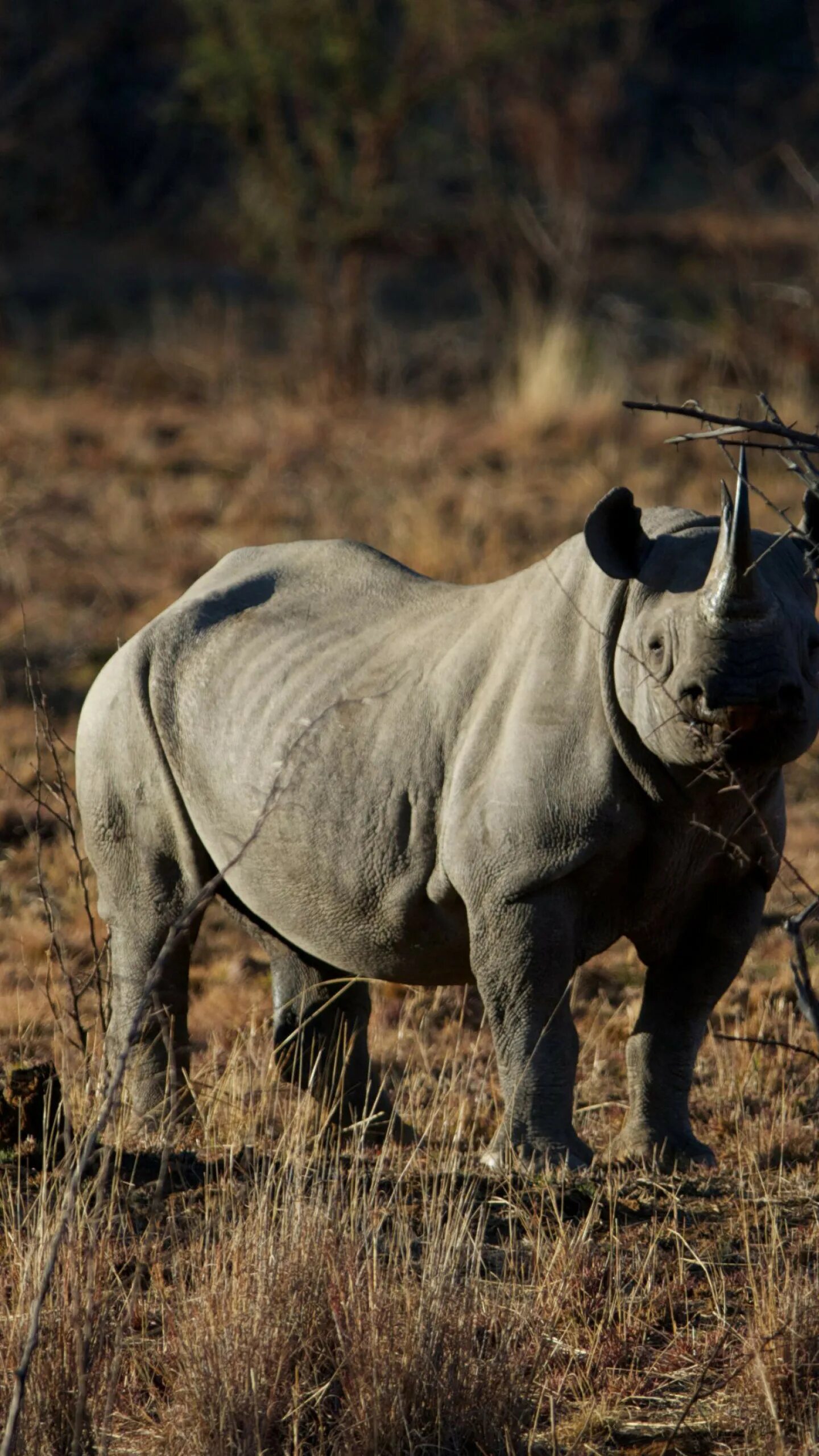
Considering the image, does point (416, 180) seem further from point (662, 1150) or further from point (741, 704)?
point (741, 704)

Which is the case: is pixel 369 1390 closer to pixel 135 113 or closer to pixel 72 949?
pixel 72 949

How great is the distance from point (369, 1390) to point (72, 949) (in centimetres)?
381

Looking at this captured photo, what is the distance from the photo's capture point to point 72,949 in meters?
7.14

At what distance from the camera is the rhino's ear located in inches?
171

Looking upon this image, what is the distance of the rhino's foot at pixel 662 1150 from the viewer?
4.98 meters

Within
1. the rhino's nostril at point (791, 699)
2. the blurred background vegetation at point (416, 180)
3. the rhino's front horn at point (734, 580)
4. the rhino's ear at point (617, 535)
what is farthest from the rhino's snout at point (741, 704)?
the blurred background vegetation at point (416, 180)

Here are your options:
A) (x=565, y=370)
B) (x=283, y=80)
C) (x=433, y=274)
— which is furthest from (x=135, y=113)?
(x=565, y=370)

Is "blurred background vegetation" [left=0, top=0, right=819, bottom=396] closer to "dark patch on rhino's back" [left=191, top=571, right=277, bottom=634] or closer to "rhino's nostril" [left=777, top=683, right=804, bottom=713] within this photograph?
"dark patch on rhino's back" [left=191, top=571, right=277, bottom=634]

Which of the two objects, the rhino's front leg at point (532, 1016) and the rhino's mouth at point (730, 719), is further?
the rhino's front leg at point (532, 1016)

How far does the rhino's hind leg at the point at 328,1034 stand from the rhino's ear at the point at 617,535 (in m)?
1.67

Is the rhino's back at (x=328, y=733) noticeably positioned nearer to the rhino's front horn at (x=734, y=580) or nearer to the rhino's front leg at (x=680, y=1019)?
the rhino's front leg at (x=680, y=1019)

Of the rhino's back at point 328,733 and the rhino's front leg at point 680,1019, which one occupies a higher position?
the rhino's back at point 328,733

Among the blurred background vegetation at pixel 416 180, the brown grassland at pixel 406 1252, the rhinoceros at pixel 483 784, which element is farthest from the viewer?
the blurred background vegetation at pixel 416 180

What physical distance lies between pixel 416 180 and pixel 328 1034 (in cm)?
1427
